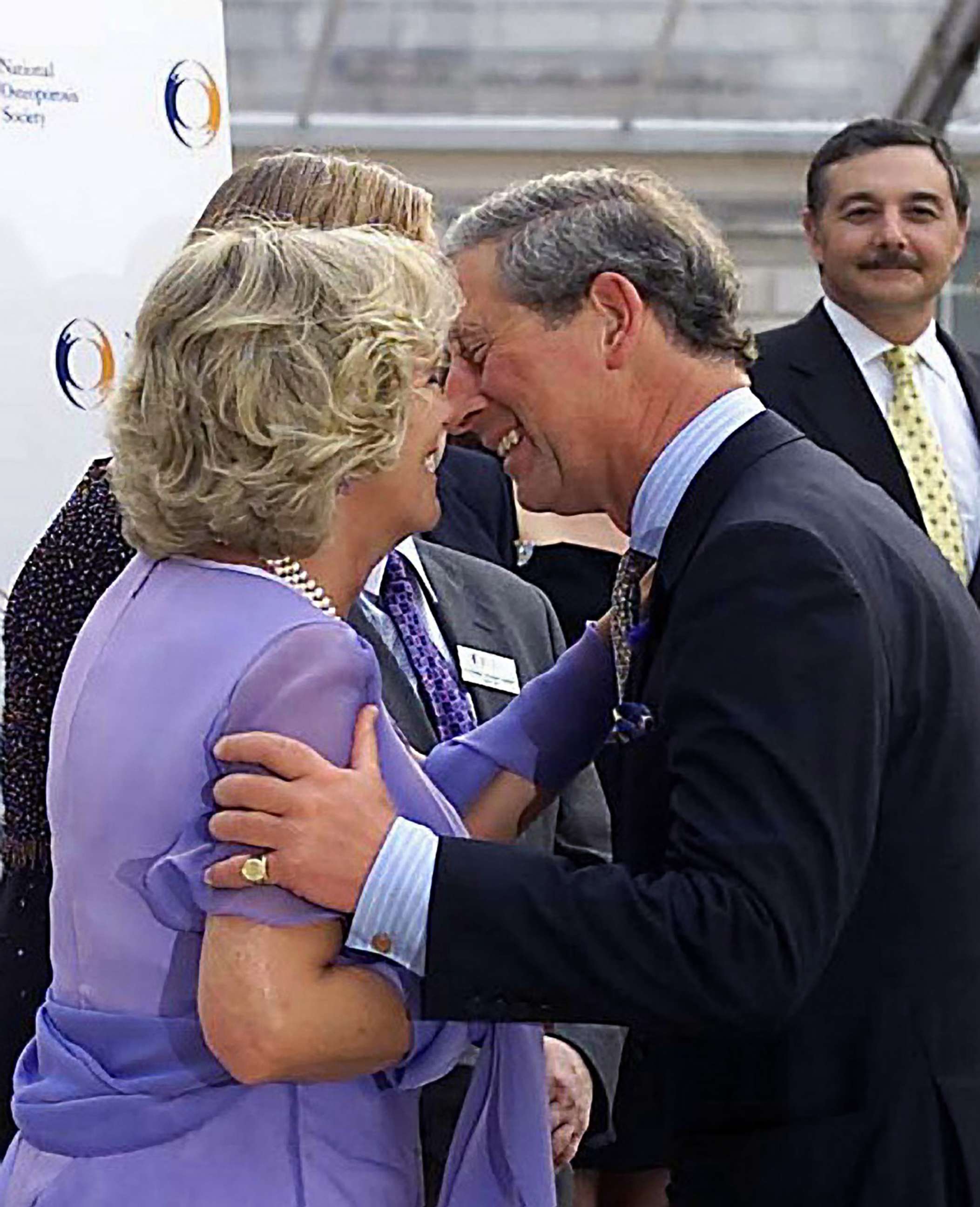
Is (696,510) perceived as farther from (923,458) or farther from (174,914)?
(923,458)

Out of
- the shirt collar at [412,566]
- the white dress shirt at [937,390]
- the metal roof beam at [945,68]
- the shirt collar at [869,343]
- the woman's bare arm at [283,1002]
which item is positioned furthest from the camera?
the metal roof beam at [945,68]

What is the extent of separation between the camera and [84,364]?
11.8ft

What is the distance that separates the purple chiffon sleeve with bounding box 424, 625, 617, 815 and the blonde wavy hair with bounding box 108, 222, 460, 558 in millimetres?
416

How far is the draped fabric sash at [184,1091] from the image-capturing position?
156 cm

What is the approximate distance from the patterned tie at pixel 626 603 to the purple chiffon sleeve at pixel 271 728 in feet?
1.13

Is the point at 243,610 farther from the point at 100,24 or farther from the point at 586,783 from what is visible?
the point at 100,24

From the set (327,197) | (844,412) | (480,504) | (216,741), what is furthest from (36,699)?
(844,412)

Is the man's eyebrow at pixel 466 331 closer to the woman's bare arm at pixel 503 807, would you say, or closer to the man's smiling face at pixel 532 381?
the man's smiling face at pixel 532 381

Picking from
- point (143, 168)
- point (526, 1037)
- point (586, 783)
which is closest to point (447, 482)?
point (143, 168)

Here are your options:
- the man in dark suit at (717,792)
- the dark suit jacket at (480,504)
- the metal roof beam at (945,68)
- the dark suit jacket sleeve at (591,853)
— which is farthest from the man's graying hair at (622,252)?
the metal roof beam at (945,68)

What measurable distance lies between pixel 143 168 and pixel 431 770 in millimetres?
2049

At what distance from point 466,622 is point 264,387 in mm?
804

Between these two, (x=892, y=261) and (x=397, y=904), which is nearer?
(x=397, y=904)

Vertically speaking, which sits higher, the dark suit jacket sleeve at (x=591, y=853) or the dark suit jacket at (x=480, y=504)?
the dark suit jacket at (x=480, y=504)
